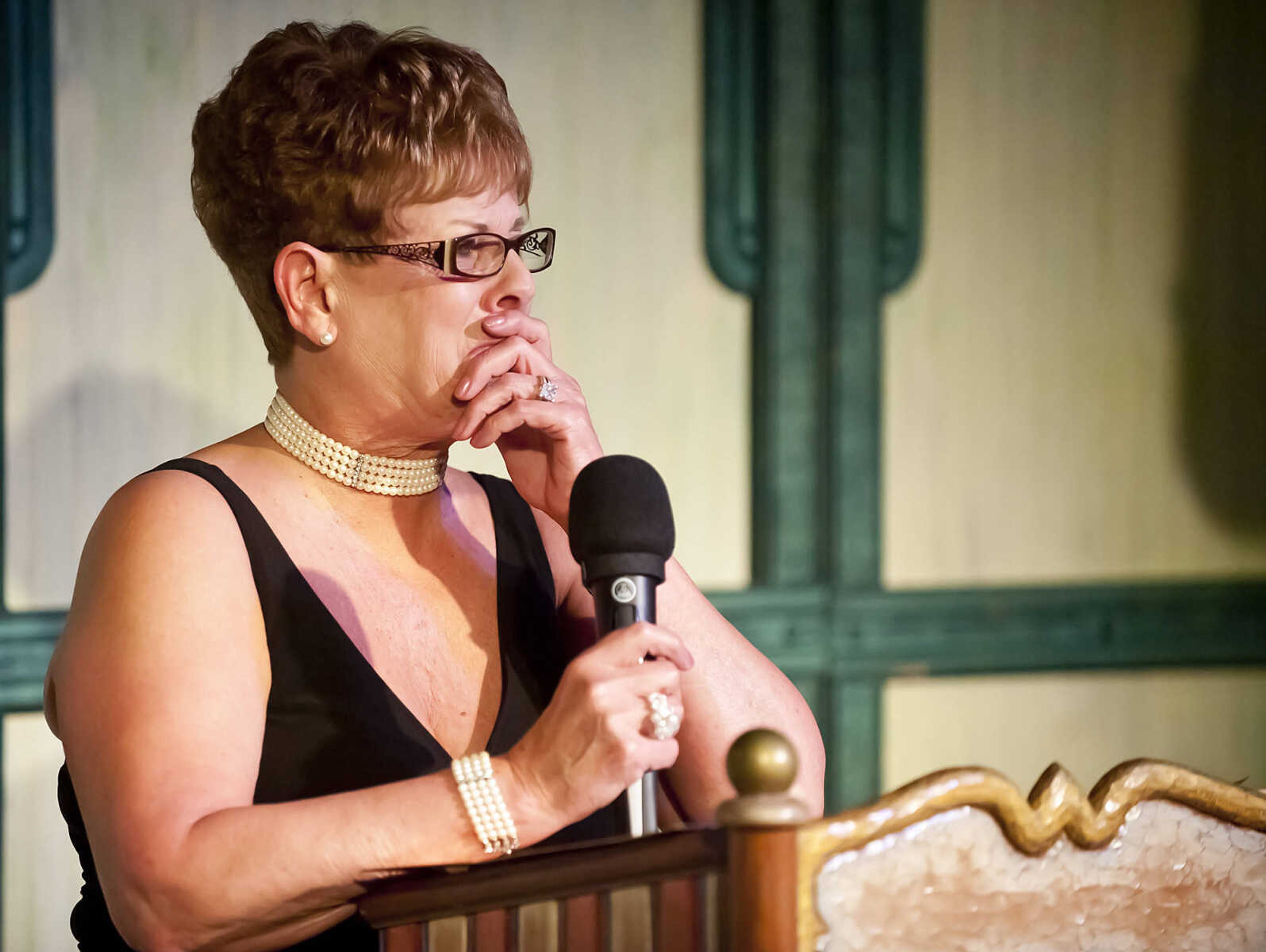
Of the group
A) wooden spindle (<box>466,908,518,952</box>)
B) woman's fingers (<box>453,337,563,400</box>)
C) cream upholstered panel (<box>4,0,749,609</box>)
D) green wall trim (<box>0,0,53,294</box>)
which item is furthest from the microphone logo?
green wall trim (<box>0,0,53,294</box>)

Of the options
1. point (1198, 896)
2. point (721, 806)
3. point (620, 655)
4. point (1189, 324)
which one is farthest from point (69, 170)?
point (1189, 324)

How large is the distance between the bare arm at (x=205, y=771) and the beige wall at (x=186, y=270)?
4.45 feet

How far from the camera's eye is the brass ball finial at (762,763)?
2.59 ft

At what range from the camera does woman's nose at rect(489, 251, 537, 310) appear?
1340 mm

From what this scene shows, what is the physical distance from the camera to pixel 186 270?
251 centimetres

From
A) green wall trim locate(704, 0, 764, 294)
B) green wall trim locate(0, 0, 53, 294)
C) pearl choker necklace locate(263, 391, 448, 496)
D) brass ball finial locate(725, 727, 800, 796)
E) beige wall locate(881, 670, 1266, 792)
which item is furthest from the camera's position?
beige wall locate(881, 670, 1266, 792)

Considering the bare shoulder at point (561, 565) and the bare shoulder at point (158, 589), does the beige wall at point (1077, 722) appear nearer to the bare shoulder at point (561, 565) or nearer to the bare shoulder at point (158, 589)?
the bare shoulder at point (561, 565)

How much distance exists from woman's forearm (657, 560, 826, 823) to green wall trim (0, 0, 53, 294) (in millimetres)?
1595

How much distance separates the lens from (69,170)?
8.03 feet

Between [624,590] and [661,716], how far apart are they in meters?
0.10

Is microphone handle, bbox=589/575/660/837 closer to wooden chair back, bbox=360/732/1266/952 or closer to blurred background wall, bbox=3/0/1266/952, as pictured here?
wooden chair back, bbox=360/732/1266/952

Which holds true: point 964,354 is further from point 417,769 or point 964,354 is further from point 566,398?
point 417,769

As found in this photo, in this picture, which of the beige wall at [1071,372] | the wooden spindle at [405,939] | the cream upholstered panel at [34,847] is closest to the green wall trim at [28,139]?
the cream upholstered panel at [34,847]

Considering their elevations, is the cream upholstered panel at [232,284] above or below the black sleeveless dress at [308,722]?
above
